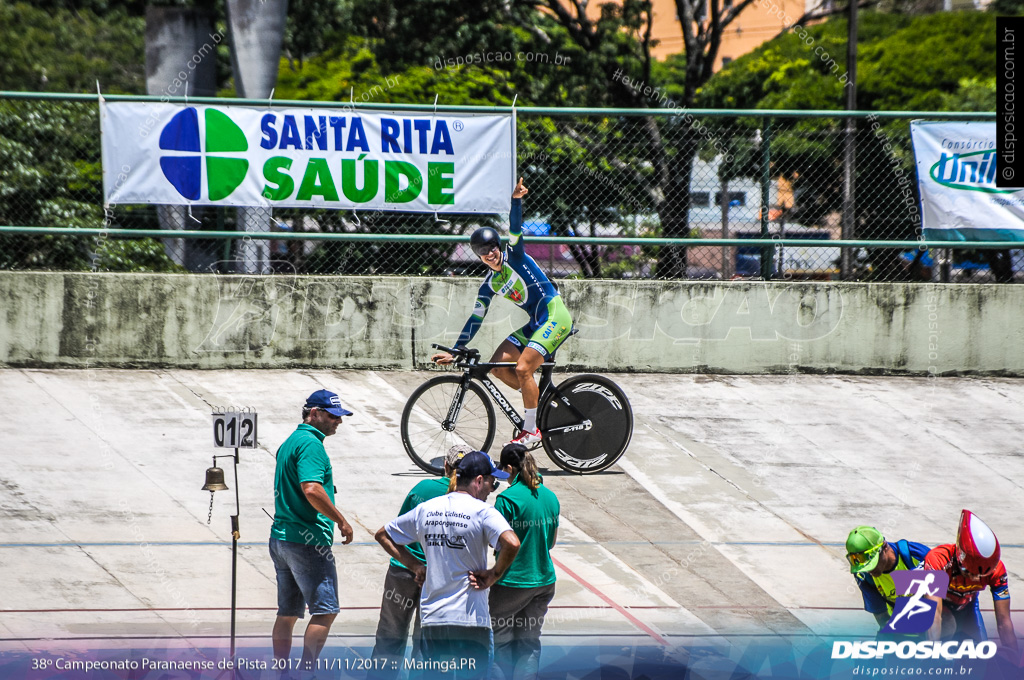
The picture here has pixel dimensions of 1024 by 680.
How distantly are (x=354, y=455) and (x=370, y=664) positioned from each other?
10.9ft

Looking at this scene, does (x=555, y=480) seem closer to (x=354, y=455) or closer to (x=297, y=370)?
(x=354, y=455)

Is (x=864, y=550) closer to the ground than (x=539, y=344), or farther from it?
closer to the ground

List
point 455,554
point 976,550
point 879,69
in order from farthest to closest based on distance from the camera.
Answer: point 879,69, point 976,550, point 455,554

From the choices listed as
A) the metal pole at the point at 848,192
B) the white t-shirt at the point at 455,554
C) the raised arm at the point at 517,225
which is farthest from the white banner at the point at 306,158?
the white t-shirt at the point at 455,554

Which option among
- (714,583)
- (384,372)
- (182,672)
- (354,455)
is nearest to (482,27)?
(384,372)

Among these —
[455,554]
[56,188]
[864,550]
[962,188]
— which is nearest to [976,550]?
[864,550]

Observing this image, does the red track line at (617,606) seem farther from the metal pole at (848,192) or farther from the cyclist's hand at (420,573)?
the metal pole at (848,192)

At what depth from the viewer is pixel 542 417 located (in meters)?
8.48

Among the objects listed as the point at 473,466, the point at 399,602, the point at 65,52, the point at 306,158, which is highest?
the point at 65,52

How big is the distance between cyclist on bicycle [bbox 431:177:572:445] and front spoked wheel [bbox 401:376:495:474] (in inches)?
10.5

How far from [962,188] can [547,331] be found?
565cm

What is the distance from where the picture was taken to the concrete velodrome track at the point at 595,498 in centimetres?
631

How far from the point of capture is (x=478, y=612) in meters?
4.89

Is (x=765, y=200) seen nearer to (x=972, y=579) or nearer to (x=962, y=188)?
(x=962, y=188)
